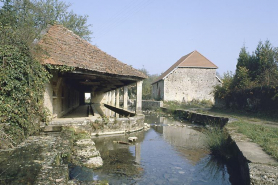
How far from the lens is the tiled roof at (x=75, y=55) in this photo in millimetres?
8023

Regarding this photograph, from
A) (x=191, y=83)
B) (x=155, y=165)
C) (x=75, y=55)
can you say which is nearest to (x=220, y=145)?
(x=155, y=165)

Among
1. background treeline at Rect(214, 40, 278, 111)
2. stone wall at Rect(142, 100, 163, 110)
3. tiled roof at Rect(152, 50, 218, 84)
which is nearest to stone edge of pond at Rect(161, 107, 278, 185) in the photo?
background treeline at Rect(214, 40, 278, 111)

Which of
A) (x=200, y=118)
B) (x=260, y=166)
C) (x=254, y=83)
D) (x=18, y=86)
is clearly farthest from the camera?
(x=254, y=83)

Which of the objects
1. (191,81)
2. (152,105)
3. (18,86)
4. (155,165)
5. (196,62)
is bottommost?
(155,165)

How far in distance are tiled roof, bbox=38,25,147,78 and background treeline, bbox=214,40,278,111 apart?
27.8ft

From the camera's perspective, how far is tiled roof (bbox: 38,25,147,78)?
802cm

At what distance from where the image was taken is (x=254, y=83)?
54.5ft

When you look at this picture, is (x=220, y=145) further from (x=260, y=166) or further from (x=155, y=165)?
(x=260, y=166)

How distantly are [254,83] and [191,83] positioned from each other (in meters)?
14.4

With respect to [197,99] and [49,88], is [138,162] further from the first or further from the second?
[197,99]

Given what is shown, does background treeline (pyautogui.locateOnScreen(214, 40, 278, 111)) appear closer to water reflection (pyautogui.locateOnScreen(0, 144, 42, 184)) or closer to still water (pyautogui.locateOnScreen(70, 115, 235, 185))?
still water (pyautogui.locateOnScreen(70, 115, 235, 185))

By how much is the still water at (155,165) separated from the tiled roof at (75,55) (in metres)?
2.92

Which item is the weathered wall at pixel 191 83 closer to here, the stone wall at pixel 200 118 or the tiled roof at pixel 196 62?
the tiled roof at pixel 196 62

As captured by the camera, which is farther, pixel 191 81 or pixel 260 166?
pixel 191 81
